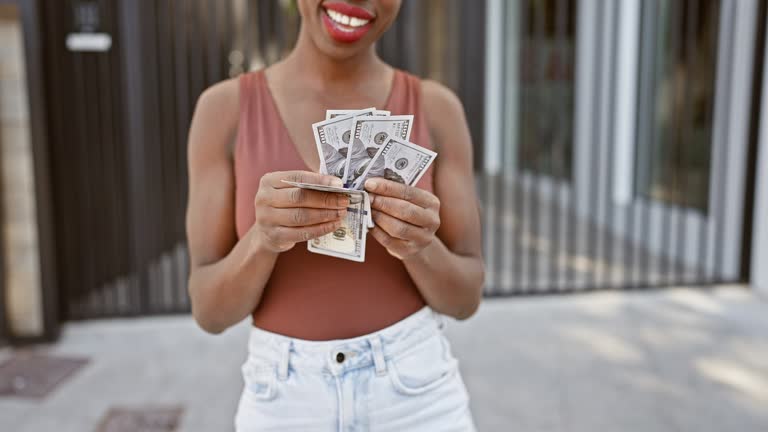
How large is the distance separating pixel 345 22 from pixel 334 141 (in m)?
0.17

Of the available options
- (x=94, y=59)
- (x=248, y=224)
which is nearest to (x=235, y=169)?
(x=248, y=224)

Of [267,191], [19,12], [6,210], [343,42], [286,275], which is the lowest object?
[6,210]

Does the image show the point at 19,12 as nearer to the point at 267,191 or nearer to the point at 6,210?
the point at 6,210

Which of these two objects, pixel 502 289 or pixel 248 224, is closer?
pixel 248 224

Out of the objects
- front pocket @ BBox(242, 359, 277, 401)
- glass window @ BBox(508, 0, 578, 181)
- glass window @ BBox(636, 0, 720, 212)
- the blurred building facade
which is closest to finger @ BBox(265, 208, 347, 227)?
front pocket @ BBox(242, 359, 277, 401)

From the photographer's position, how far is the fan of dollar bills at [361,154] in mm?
910

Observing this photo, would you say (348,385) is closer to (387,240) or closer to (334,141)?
(387,240)

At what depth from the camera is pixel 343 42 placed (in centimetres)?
98

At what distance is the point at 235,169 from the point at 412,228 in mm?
284

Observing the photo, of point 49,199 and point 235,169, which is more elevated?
point 235,169

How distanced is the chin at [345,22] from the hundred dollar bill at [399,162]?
16 centimetres

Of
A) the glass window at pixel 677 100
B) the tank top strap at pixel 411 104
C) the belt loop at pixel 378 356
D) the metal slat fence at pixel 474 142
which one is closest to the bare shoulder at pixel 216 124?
the tank top strap at pixel 411 104

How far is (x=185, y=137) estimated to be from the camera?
14.0 ft

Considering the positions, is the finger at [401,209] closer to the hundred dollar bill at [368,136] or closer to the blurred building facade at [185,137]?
the hundred dollar bill at [368,136]
